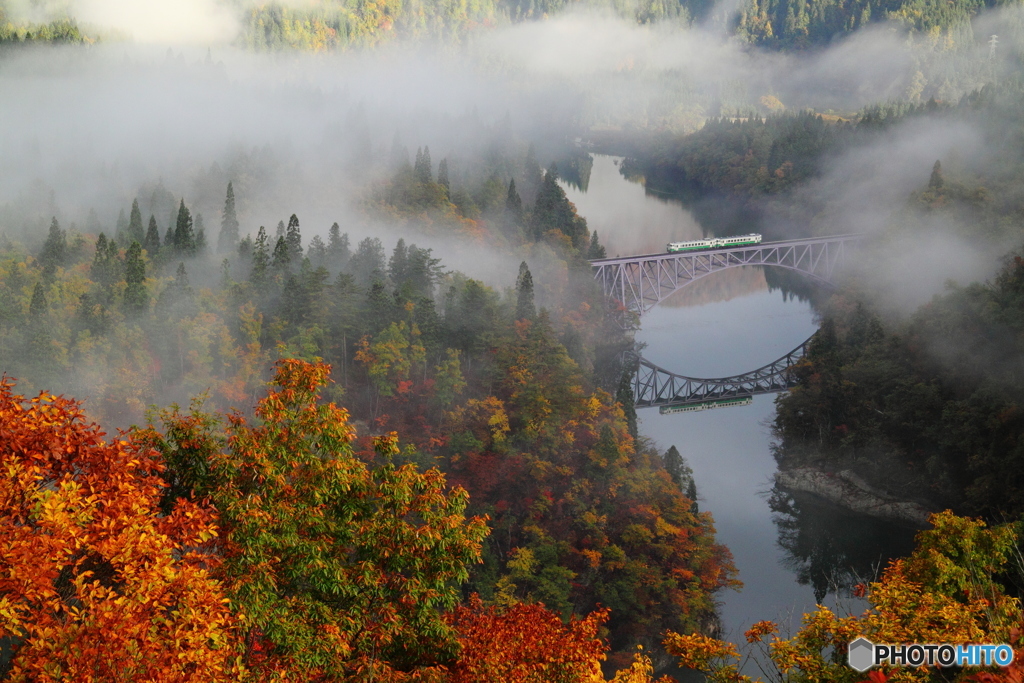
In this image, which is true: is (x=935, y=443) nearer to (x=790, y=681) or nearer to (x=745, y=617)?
(x=745, y=617)

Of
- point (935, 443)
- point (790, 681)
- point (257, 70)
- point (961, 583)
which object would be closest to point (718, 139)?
point (257, 70)

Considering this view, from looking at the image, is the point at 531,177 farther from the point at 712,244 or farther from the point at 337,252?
the point at 337,252

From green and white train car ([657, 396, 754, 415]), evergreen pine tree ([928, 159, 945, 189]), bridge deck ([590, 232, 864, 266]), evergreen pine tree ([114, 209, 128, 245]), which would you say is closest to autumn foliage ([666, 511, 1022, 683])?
green and white train car ([657, 396, 754, 415])

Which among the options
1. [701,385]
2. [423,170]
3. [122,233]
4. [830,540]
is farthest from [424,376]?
[423,170]

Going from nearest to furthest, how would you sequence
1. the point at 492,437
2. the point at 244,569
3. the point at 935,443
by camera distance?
1. the point at 244,569
2. the point at 492,437
3. the point at 935,443

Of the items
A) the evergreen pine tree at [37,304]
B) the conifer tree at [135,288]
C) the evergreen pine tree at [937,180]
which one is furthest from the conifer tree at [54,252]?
the evergreen pine tree at [937,180]

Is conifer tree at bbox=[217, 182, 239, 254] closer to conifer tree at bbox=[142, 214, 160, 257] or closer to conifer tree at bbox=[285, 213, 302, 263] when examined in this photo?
conifer tree at bbox=[142, 214, 160, 257]

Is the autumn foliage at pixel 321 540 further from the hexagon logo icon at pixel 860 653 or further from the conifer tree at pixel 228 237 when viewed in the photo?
the conifer tree at pixel 228 237
